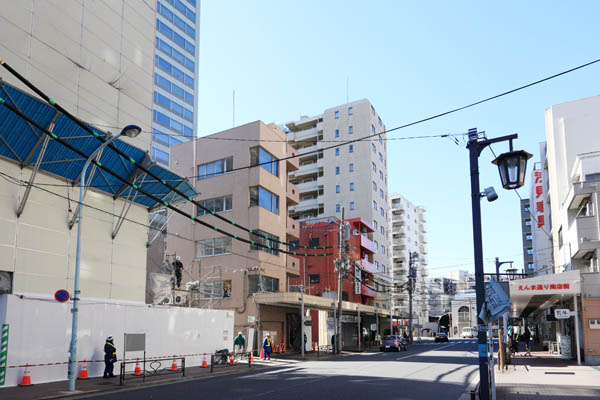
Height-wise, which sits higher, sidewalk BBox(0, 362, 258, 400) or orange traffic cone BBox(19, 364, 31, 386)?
orange traffic cone BBox(19, 364, 31, 386)

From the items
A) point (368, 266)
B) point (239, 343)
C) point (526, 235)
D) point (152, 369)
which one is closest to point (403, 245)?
point (526, 235)

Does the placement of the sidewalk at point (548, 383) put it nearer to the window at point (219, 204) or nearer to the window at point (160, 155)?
the window at point (219, 204)

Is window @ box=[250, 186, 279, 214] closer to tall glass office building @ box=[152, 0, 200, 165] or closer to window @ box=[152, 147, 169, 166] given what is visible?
tall glass office building @ box=[152, 0, 200, 165]

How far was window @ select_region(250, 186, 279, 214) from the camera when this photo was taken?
42.3m

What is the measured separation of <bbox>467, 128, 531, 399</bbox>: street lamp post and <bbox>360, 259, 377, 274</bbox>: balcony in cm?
5369

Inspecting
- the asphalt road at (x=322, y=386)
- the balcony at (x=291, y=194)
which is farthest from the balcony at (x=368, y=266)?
the asphalt road at (x=322, y=386)

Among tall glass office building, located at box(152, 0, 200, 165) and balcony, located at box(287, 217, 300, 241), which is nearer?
balcony, located at box(287, 217, 300, 241)

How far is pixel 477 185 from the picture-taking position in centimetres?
1294

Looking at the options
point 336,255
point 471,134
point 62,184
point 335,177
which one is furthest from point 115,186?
point 335,177

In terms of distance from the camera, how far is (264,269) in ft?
135

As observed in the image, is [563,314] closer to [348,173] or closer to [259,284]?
[259,284]

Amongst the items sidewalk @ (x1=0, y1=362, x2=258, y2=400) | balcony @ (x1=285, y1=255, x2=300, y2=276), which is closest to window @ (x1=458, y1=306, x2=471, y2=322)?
balcony @ (x1=285, y1=255, x2=300, y2=276)

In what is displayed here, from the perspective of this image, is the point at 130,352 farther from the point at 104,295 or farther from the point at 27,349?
the point at 27,349

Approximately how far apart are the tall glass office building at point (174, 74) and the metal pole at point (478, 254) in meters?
58.3
